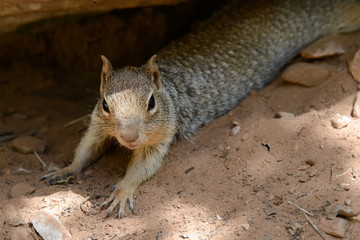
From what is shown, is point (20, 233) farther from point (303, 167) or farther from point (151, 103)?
point (303, 167)

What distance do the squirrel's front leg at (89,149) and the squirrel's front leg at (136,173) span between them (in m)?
0.43

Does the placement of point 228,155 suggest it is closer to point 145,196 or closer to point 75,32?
point 145,196

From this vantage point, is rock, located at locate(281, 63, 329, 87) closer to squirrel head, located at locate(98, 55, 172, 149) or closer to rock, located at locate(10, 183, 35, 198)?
squirrel head, located at locate(98, 55, 172, 149)

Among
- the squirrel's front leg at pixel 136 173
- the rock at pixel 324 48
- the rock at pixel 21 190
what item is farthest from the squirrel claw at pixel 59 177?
the rock at pixel 324 48

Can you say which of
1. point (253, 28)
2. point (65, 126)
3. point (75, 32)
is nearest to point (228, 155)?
point (253, 28)

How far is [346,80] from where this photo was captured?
4305 mm

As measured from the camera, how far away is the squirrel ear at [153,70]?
3770 millimetres

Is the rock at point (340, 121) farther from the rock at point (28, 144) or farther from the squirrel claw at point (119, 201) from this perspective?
the rock at point (28, 144)

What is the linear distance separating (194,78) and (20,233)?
2.51 metres

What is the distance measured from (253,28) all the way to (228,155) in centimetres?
198

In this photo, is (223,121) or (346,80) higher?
(346,80)

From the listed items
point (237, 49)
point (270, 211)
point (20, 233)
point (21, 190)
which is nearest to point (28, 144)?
point (21, 190)

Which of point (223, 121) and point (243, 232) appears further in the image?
point (223, 121)

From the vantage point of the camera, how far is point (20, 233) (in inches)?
124
